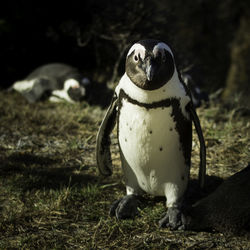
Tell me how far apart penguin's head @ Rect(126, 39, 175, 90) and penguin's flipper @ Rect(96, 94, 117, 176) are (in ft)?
1.33

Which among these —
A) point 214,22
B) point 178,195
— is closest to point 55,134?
point 178,195

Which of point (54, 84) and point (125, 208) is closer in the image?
point (125, 208)

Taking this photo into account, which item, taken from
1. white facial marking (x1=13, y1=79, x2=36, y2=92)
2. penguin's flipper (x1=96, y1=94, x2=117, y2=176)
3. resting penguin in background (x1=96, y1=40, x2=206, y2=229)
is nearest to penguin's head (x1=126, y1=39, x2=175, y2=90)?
resting penguin in background (x1=96, y1=40, x2=206, y2=229)

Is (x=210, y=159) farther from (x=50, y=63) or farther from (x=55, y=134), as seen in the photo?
(x=50, y=63)

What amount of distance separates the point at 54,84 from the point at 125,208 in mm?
2735

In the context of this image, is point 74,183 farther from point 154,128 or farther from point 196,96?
point 196,96

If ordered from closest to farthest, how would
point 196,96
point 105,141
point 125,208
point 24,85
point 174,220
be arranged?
point 174,220, point 125,208, point 105,141, point 196,96, point 24,85

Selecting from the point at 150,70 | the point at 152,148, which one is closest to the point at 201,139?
the point at 152,148

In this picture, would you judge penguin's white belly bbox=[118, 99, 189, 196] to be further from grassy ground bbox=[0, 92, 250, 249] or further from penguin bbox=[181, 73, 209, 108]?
penguin bbox=[181, 73, 209, 108]

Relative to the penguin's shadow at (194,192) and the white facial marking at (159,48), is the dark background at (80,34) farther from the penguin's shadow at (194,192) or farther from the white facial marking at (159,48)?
the white facial marking at (159,48)

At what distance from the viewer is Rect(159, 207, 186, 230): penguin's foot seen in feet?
7.22

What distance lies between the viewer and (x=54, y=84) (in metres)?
4.77

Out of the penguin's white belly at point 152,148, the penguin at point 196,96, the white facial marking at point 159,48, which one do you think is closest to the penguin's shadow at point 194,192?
the penguin's white belly at point 152,148

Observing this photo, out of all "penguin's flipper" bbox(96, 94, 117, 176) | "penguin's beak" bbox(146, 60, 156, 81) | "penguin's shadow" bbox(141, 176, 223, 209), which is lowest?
"penguin's shadow" bbox(141, 176, 223, 209)
